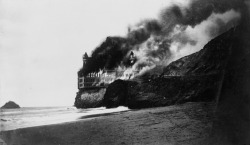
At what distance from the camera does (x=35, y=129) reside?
3746 millimetres

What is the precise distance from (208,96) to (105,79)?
1.47m

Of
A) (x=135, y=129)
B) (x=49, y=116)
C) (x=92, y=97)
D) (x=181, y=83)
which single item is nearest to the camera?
(x=135, y=129)

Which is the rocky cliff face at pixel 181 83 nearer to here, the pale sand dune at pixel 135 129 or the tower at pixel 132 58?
the pale sand dune at pixel 135 129

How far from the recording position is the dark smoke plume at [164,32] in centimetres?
357

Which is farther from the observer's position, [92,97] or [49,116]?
[49,116]

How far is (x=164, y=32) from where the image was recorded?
12.0 ft

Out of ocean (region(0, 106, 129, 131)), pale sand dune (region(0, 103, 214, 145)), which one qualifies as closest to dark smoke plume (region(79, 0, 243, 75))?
ocean (region(0, 106, 129, 131))

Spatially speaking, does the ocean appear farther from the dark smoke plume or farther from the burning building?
the dark smoke plume

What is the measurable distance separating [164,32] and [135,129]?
4.68 ft

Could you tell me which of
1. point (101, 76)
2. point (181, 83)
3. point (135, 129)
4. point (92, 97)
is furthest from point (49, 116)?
point (181, 83)

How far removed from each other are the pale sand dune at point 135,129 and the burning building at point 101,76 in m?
0.48

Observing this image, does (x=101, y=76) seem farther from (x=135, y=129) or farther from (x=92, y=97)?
(x=135, y=129)

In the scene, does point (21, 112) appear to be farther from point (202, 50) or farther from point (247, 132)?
point (247, 132)

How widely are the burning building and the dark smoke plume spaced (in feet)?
0.25
